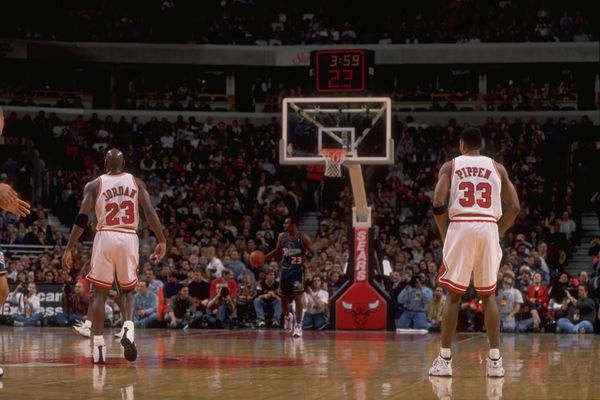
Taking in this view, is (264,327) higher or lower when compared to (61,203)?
lower

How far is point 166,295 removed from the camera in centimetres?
1847

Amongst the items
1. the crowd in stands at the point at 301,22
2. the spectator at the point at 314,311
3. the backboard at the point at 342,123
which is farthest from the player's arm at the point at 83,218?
the crowd in stands at the point at 301,22

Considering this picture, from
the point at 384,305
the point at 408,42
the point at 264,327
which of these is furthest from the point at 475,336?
the point at 408,42

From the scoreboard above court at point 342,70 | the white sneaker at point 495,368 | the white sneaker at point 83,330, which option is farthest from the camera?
the scoreboard above court at point 342,70

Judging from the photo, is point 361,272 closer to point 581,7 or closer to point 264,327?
point 264,327

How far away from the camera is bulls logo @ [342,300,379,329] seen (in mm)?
16969

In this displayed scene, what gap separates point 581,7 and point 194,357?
2590 centimetres

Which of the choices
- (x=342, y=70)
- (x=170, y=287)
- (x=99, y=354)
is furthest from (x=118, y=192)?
(x=170, y=287)

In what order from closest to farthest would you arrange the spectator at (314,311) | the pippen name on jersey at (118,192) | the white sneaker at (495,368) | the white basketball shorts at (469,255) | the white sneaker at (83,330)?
the white sneaker at (495,368) < the white basketball shorts at (469,255) < the pippen name on jersey at (118,192) < the white sneaker at (83,330) < the spectator at (314,311)

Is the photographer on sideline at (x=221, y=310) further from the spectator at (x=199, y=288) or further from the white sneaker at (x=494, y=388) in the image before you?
the white sneaker at (x=494, y=388)

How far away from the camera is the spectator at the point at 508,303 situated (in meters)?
16.7

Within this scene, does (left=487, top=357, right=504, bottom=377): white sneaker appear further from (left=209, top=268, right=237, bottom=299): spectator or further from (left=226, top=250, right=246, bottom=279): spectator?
(left=226, top=250, right=246, bottom=279): spectator

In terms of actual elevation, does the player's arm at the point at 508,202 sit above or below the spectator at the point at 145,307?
above

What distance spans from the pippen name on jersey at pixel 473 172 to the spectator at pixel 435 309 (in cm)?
909
